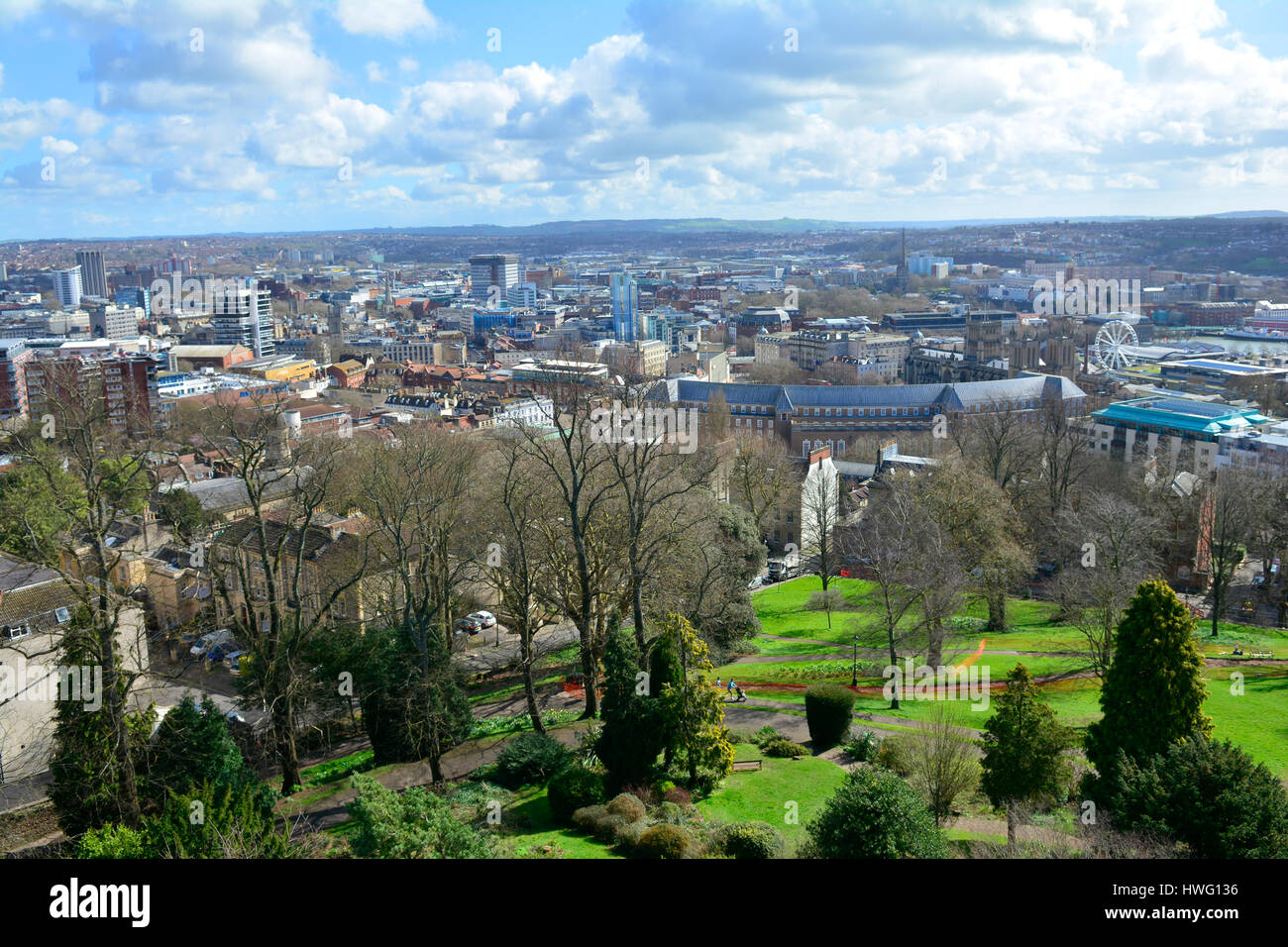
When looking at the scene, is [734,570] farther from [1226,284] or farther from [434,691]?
[1226,284]

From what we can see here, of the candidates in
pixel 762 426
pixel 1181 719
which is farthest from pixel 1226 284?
pixel 1181 719

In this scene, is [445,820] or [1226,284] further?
[1226,284]

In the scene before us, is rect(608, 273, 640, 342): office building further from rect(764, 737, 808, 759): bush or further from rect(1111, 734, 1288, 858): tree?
rect(1111, 734, 1288, 858): tree

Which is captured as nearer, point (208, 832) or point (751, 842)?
point (208, 832)

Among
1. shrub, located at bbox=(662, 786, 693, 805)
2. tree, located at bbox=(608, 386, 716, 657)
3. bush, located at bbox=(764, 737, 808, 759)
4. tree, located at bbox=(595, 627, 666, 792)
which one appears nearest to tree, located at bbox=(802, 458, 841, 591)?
tree, located at bbox=(608, 386, 716, 657)

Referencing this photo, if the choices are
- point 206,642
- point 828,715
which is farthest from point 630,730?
point 206,642

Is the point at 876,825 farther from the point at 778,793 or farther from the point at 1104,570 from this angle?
the point at 1104,570

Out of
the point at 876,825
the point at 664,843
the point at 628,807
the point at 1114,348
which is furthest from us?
the point at 1114,348
